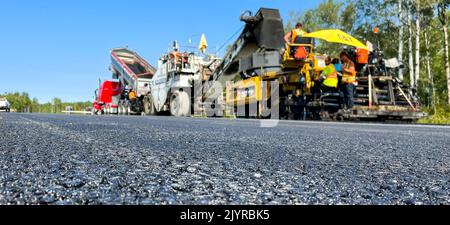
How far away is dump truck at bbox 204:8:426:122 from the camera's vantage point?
8.28 meters

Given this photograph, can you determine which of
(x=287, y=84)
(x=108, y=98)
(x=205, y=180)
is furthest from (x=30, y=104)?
(x=205, y=180)

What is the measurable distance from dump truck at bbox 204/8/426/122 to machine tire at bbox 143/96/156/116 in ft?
10.4

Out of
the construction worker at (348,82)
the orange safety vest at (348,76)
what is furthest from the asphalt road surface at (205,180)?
the orange safety vest at (348,76)

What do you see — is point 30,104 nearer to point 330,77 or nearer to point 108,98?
point 108,98

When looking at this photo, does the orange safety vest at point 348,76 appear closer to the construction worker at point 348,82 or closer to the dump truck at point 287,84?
the construction worker at point 348,82

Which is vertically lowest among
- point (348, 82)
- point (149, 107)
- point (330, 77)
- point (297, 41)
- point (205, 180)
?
point (205, 180)

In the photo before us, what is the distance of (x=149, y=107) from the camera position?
15.1m

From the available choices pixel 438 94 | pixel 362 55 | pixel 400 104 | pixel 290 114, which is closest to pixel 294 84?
pixel 290 114

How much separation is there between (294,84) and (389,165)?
867cm

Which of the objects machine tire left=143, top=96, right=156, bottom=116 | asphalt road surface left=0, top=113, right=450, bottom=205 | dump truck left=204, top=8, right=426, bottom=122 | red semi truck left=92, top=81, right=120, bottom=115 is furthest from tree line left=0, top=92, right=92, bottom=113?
asphalt road surface left=0, top=113, right=450, bottom=205

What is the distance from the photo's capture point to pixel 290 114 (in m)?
9.79

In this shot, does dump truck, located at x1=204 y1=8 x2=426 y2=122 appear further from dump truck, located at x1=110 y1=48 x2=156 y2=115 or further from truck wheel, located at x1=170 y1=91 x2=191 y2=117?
dump truck, located at x1=110 y1=48 x2=156 y2=115

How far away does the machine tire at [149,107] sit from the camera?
1459 cm

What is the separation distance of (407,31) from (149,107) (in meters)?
14.1
